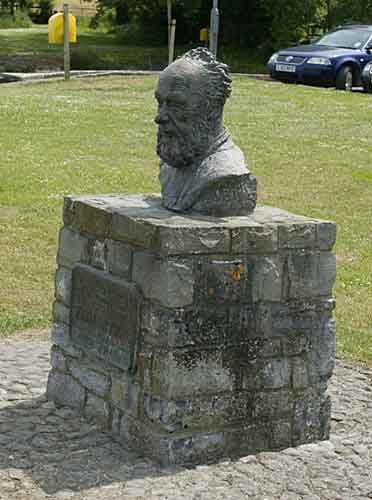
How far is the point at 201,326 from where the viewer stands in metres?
6.54

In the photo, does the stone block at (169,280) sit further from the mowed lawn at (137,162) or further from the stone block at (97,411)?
the mowed lawn at (137,162)

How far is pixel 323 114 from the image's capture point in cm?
2172

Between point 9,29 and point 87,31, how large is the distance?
13.7 ft

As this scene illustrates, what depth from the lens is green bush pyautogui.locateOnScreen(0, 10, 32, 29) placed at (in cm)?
5134

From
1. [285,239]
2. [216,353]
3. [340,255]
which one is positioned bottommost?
[340,255]

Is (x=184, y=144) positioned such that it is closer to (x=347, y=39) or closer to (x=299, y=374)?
(x=299, y=374)

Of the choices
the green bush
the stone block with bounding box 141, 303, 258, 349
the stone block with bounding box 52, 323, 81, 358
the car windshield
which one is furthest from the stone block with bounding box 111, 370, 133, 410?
the green bush

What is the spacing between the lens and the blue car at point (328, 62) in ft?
83.3

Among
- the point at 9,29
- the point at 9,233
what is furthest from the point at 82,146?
the point at 9,29

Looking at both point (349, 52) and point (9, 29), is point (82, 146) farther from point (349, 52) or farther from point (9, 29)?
point (9, 29)

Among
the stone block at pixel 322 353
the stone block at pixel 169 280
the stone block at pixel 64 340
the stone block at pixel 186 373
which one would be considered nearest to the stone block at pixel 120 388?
the stone block at pixel 186 373

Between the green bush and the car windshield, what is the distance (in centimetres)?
2683

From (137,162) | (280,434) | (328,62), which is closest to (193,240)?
(280,434)

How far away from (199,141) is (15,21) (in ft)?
153
